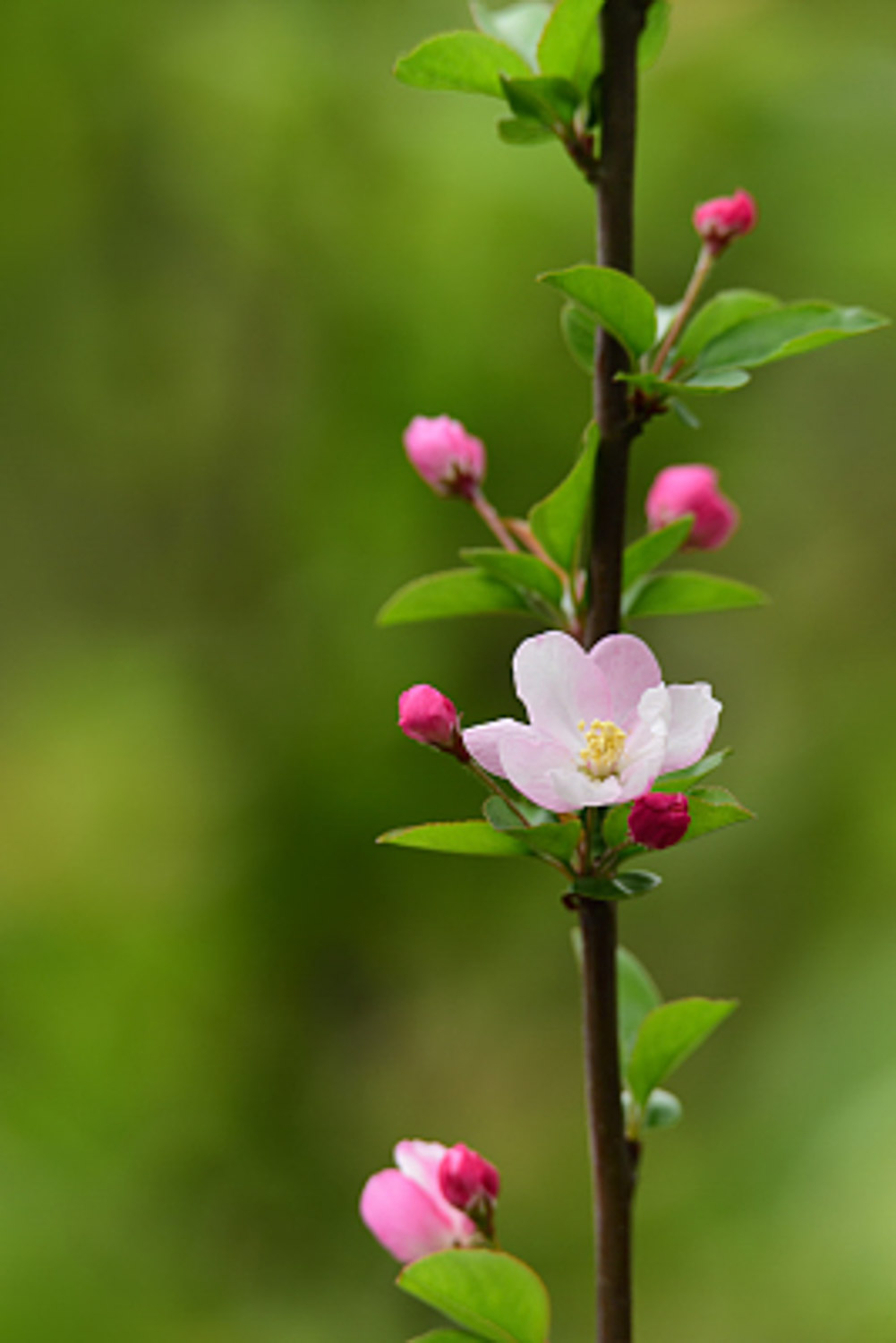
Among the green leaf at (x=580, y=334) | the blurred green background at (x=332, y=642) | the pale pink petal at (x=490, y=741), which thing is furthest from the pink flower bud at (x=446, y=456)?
the blurred green background at (x=332, y=642)

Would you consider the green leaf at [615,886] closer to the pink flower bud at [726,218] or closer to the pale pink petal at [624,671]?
the pale pink petal at [624,671]

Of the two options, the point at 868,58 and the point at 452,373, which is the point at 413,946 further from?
the point at 868,58

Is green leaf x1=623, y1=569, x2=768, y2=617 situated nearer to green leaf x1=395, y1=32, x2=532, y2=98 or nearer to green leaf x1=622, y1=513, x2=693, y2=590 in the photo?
green leaf x1=622, y1=513, x2=693, y2=590

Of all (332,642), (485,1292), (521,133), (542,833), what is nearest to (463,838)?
(542,833)

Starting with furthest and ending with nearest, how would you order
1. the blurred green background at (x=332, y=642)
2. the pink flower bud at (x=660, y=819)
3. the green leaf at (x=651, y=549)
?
the blurred green background at (x=332, y=642)
the green leaf at (x=651, y=549)
the pink flower bud at (x=660, y=819)

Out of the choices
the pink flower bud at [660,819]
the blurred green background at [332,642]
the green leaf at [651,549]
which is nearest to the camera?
the pink flower bud at [660,819]
